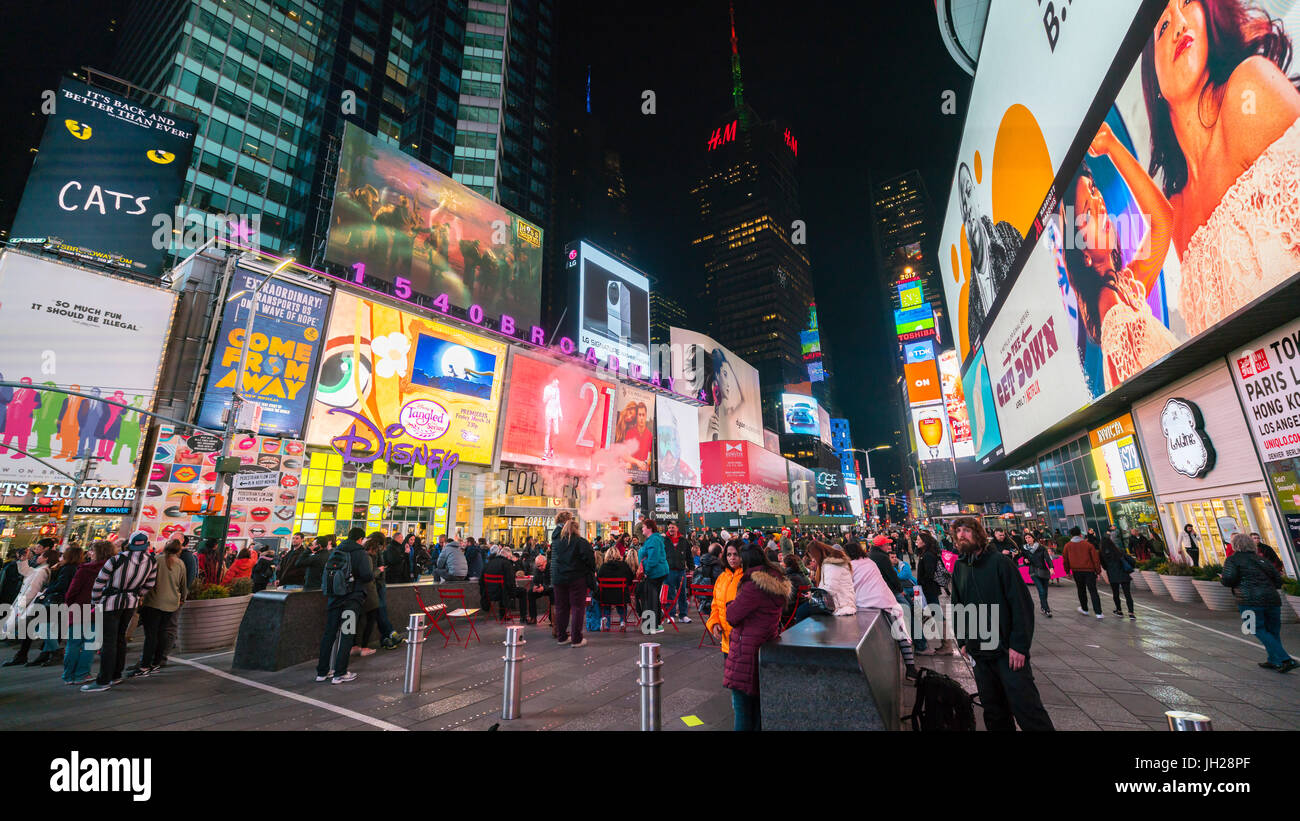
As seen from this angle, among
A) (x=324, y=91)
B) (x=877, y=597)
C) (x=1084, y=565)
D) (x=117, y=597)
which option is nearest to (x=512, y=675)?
(x=877, y=597)

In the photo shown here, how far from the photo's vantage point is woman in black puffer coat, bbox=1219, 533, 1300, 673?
20.6 feet

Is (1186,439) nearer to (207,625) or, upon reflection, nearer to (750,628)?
(750,628)

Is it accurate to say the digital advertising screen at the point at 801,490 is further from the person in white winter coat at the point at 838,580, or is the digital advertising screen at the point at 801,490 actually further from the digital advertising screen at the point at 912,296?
the person in white winter coat at the point at 838,580

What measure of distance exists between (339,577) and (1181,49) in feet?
54.2

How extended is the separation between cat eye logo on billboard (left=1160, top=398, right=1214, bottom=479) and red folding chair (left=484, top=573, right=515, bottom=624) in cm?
1799

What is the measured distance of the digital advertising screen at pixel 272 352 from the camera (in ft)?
63.7

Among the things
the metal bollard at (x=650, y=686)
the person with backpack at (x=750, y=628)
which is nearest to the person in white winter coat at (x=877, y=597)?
the person with backpack at (x=750, y=628)

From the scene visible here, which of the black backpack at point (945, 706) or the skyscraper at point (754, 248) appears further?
the skyscraper at point (754, 248)

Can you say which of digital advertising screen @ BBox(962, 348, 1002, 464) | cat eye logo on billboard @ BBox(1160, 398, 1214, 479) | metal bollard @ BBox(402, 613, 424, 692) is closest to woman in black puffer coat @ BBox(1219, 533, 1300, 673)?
cat eye logo on billboard @ BBox(1160, 398, 1214, 479)

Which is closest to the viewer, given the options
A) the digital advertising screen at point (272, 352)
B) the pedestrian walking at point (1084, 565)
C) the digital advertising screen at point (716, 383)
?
the pedestrian walking at point (1084, 565)

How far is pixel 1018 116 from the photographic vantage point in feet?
54.0

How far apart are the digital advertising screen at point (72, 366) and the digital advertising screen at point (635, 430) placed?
25793mm

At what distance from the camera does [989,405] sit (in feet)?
96.6
